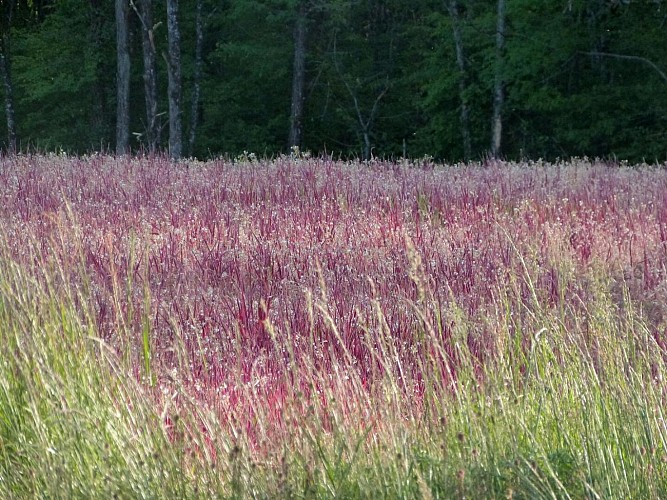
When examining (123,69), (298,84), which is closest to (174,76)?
(123,69)

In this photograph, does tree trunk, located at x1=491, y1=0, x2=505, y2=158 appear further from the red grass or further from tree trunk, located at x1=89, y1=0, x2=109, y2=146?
the red grass

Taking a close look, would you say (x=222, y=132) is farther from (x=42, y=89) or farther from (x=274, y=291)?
(x=274, y=291)

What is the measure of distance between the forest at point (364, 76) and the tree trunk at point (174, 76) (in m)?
1.82

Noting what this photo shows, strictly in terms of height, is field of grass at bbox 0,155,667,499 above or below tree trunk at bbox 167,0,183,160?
below

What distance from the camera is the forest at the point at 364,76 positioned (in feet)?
83.4

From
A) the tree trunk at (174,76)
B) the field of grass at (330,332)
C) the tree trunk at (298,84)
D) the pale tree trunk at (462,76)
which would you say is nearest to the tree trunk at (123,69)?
the tree trunk at (174,76)

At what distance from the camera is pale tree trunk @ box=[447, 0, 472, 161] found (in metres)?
28.0

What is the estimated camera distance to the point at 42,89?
32.6 meters

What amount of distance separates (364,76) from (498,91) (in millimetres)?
7470

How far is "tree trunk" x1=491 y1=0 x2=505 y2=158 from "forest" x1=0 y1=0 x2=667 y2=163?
4cm

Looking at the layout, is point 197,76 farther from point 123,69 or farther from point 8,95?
point 123,69

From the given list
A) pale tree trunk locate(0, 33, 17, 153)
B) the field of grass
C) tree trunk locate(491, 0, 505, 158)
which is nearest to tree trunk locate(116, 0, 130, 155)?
pale tree trunk locate(0, 33, 17, 153)

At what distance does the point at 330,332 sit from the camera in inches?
176

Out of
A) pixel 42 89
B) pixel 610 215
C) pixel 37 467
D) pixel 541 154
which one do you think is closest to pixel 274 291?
pixel 37 467
